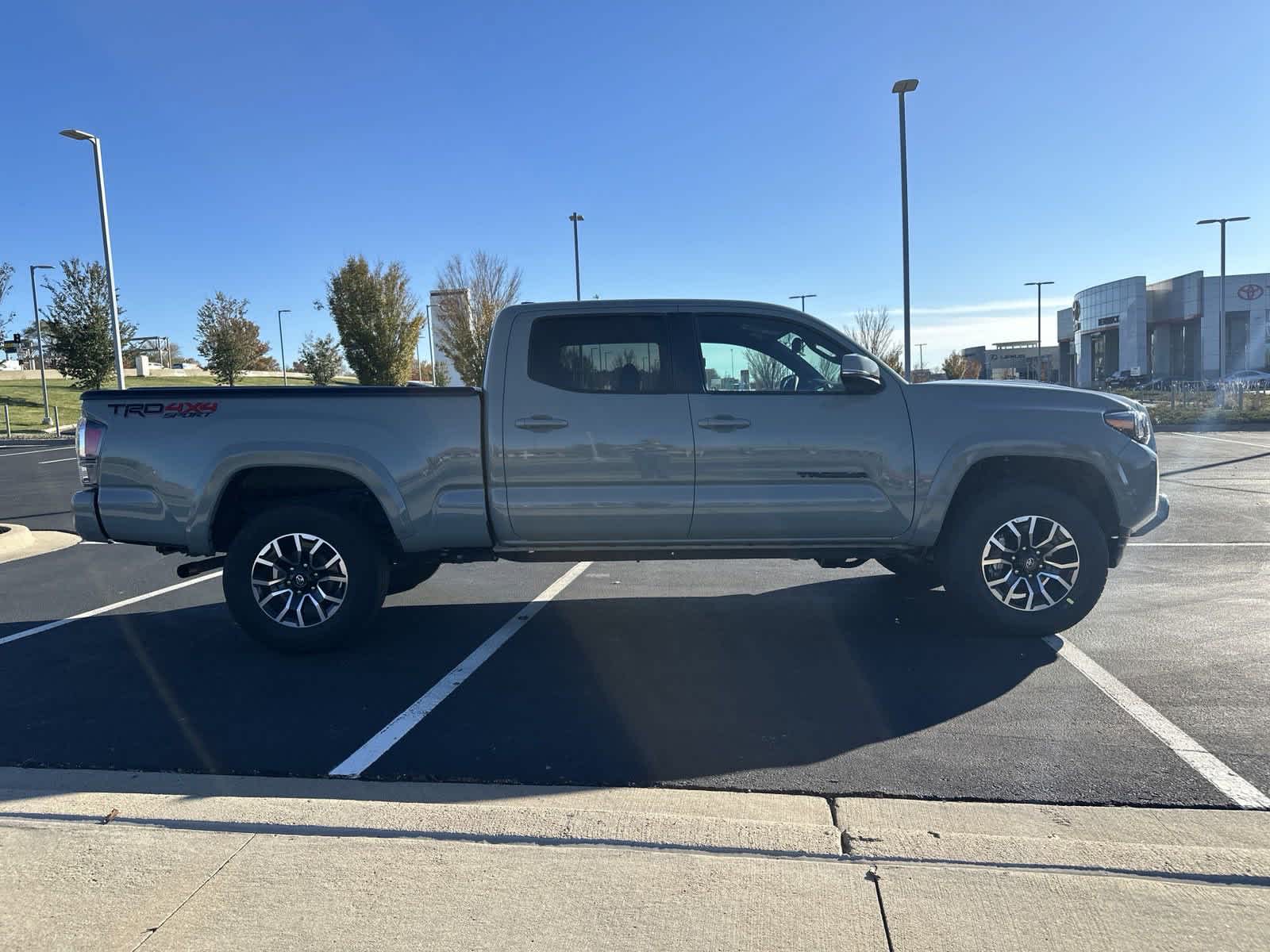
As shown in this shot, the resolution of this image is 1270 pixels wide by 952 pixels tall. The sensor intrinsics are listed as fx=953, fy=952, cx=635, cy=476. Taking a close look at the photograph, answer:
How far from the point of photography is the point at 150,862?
10.3ft

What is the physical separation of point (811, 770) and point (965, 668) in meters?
1.67

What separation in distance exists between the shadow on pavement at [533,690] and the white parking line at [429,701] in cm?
6

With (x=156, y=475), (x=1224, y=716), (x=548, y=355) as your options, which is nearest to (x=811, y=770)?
(x=1224, y=716)

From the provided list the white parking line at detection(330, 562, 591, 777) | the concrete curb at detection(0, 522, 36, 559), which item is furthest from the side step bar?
the concrete curb at detection(0, 522, 36, 559)

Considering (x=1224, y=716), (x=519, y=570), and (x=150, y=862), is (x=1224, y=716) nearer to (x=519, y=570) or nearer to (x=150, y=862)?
(x=150, y=862)

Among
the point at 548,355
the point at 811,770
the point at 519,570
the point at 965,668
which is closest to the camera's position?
the point at 811,770

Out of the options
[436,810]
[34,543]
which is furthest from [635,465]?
[34,543]

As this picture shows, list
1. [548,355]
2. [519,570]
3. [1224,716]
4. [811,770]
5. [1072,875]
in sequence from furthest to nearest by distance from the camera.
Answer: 1. [519,570]
2. [548,355]
3. [1224,716]
4. [811,770]
5. [1072,875]

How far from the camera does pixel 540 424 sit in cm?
544

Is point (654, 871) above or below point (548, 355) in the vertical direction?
below

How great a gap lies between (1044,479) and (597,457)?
8.87 feet

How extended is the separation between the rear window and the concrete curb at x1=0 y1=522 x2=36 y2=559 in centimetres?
675

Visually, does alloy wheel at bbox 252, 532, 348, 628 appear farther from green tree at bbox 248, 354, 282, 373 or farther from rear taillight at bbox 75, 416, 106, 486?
green tree at bbox 248, 354, 282, 373

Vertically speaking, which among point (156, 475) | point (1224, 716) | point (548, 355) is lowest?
point (1224, 716)
